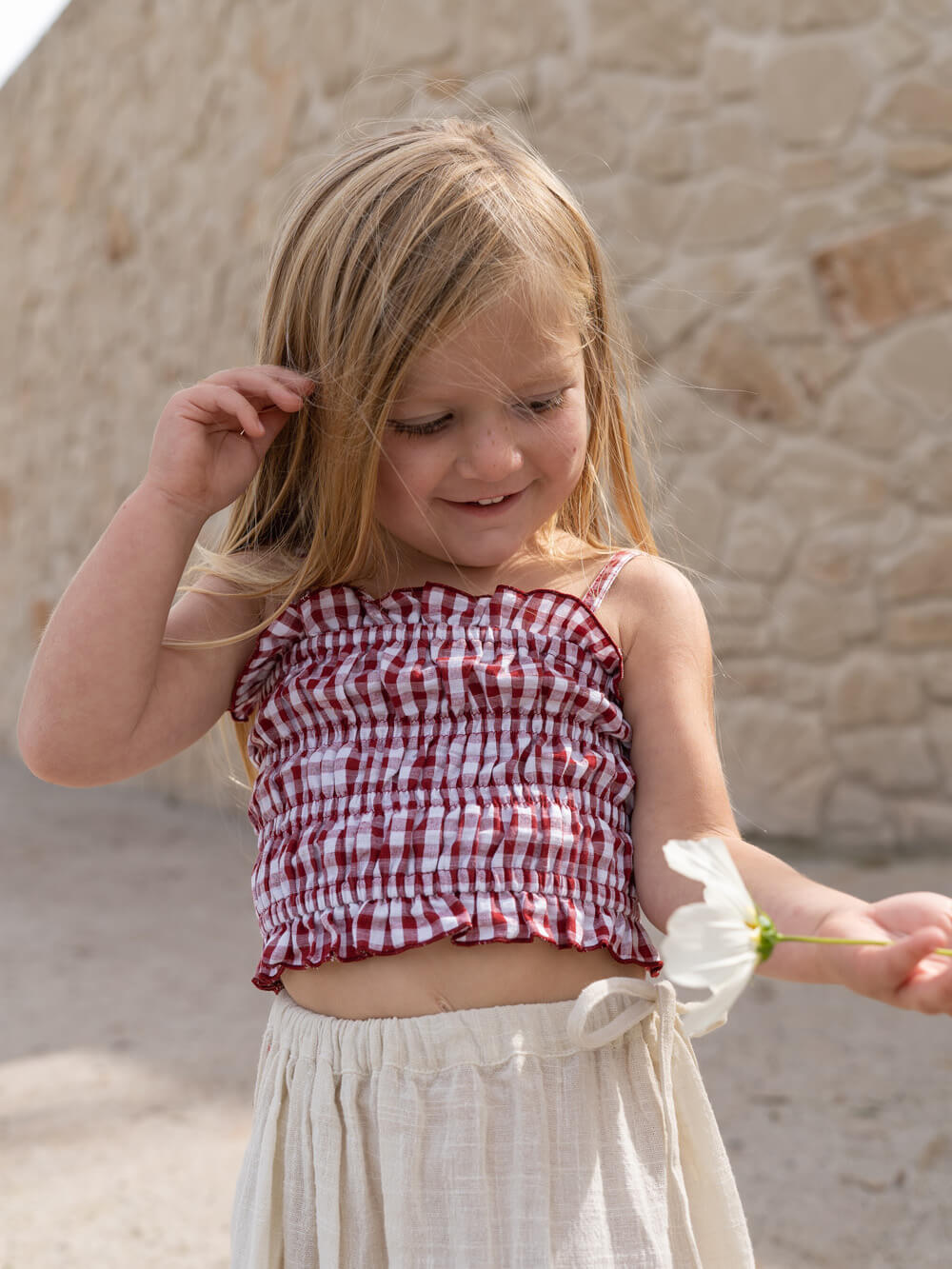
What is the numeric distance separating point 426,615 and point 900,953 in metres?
0.53

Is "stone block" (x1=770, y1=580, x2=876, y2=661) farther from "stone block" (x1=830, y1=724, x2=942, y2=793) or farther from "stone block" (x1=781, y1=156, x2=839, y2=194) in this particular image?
"stone block" (x1=781, y1=156, x2=839, y2=194)

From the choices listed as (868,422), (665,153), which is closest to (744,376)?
(868,422)

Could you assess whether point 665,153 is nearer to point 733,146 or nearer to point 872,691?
point 733,146

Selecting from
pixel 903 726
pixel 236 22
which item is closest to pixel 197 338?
pixel 236 22

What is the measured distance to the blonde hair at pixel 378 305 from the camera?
110 centimetres

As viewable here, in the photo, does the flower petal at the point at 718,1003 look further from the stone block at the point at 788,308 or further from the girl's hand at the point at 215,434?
the stone block at the point at 788,308

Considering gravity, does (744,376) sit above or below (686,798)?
above

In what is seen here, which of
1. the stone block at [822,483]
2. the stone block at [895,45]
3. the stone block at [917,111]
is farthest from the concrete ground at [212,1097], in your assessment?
the stone block at [895,45]

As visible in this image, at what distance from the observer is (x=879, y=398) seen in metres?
3.38

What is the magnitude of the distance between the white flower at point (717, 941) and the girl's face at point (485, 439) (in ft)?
1.59

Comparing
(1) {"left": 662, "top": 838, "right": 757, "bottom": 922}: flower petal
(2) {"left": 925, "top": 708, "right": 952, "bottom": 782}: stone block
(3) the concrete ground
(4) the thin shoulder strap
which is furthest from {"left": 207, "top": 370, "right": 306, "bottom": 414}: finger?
(2) {"left": 925, "top": 708, "right": 952, "bottom": 782}: stone block

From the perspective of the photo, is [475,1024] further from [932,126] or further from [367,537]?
[932,126]

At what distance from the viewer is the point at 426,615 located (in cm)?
116

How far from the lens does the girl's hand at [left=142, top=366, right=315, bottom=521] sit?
1.13m
